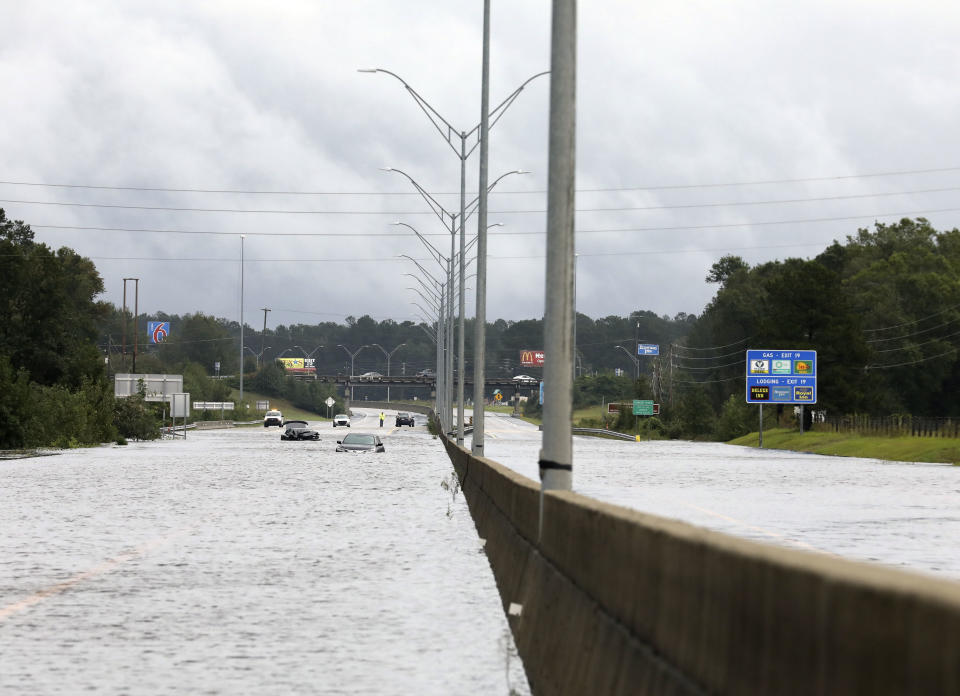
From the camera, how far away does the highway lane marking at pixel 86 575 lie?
1416 cm

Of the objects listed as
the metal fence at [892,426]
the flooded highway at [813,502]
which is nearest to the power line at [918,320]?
the metal fence at [892,426]

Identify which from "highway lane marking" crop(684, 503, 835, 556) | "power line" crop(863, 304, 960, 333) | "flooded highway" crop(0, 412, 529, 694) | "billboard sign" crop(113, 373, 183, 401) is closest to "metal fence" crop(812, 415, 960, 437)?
"power line" crop(863, 304, 960, 333)

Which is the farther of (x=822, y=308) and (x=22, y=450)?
(x=822, y=308)

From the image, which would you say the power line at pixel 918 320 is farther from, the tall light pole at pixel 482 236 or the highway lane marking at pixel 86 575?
the highway lane marking at pixel 86 575

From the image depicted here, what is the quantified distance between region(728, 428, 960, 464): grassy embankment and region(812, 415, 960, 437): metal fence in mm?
897

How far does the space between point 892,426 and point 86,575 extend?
78386mm

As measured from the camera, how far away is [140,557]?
19.4 metres

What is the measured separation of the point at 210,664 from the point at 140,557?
28.9ft

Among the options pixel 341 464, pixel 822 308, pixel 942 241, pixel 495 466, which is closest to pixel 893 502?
pixel 495 466

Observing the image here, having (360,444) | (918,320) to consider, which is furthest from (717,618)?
(918,320)

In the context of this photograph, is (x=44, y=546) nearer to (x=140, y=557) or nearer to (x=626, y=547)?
(x=140, y=557)

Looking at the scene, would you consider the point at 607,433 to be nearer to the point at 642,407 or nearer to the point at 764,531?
the point at 642,407

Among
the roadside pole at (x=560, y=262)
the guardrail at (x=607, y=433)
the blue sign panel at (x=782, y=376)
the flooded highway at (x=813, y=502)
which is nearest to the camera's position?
the roadside pole at (x=560, y=262)

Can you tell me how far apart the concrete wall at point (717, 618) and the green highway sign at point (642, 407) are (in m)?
132
